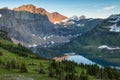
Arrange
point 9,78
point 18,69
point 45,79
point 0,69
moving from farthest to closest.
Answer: point 18,69, point 0,69, point 45,79, point 9,78

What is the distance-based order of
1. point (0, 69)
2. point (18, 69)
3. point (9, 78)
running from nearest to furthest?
point (9, 78) → point (0, 69) → point (18, 69)

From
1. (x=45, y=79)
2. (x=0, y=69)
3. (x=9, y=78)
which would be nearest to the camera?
(x=9, y=78)

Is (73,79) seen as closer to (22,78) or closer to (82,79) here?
(82,79)

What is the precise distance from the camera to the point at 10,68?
191375 millimetres

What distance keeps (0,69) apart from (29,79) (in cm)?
3371

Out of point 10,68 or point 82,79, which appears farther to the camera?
point 10,68

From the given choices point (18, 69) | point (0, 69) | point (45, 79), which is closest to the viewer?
point (45, 79)

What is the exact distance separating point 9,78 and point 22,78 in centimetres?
621

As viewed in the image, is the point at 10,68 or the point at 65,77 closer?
the point at 65,77

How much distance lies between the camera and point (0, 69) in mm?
181000

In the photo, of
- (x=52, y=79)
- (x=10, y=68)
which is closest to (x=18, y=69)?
(x=10, y=68)

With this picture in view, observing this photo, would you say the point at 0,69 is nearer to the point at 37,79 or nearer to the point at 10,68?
the point at 10,68

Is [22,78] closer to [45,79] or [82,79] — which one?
[45,79]

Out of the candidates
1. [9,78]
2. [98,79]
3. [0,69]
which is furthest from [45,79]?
[98,79]
